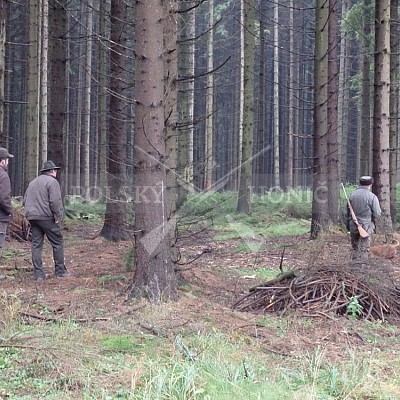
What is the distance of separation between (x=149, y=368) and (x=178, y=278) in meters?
3.45

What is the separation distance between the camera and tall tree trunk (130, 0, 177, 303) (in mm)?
6859

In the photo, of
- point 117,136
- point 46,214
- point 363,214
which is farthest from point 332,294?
point 117,136

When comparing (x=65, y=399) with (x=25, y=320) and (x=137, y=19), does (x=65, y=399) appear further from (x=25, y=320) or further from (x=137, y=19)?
(x=137, y=19)

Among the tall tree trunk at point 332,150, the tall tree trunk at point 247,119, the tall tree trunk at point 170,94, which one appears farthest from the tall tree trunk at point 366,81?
the tall tree trunk at point 170,94

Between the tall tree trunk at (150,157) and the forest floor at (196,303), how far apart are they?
1.40 ft

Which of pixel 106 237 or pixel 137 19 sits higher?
pixel 137 19

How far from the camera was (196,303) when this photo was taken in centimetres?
703

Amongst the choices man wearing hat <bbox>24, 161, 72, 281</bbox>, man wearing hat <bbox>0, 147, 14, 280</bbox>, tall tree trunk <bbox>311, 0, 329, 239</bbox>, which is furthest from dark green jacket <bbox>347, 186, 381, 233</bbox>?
man wearing hat <bbox>0, 147, 14, 280</bbox>

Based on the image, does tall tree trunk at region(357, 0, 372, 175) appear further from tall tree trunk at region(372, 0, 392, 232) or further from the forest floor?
the forest floor

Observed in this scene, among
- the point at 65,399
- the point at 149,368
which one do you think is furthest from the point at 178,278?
the point at 65,399

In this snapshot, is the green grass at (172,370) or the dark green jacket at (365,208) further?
the dark green jacket at (365,208)

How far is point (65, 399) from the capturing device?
3.90 meters

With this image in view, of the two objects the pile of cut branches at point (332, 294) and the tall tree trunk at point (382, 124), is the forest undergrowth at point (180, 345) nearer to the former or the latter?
the pile of cut branches at point (332, 294)

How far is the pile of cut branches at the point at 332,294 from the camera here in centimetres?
681
